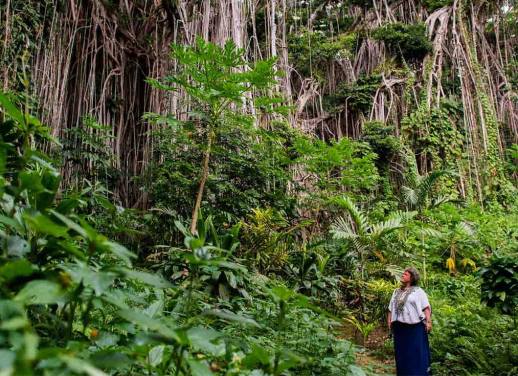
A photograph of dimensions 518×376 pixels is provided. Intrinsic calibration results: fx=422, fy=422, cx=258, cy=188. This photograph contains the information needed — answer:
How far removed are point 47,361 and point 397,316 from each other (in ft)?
9.82

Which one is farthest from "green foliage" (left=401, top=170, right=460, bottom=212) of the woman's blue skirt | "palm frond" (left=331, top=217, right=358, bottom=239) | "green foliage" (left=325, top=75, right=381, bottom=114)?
the woman's blue skirt

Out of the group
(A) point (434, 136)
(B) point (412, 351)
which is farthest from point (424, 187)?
(B) point (412, 351)

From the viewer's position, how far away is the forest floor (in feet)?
10.9

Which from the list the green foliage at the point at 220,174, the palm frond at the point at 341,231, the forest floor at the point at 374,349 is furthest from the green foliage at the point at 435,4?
the forest floor at the point at 374,349

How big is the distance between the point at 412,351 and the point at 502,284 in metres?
0.77

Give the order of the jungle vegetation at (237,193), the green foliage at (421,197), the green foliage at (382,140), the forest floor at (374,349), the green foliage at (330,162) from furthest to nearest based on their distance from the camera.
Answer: the green foliage at (382,140)
the green foliage at (421,197)
the green foliage at (330,162)
the forest floor at (374,349)
the jungle vegetation at (237,193)

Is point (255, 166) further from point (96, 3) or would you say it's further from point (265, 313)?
point (96, 3)

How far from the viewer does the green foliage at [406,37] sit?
26.8 ft

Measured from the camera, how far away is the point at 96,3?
4.48 metres

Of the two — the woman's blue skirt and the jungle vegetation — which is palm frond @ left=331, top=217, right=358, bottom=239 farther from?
the woman's blue skirt

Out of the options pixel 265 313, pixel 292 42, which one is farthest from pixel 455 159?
pixel 265 313

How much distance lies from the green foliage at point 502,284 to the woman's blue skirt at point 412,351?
51cm

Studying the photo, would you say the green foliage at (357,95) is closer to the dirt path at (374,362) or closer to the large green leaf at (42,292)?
the dirt path at (374,362)

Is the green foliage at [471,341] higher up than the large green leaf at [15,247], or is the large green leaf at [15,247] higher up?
the large green leaf at [15,247]
